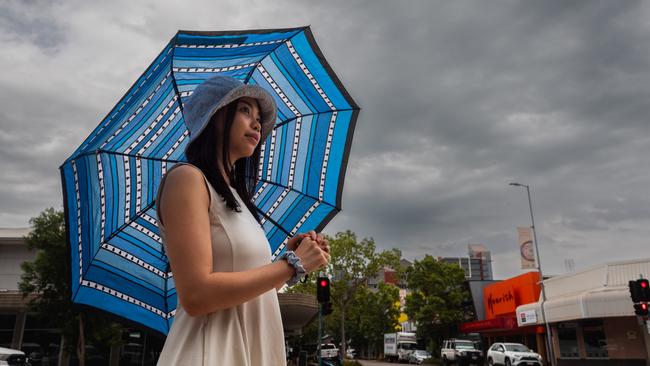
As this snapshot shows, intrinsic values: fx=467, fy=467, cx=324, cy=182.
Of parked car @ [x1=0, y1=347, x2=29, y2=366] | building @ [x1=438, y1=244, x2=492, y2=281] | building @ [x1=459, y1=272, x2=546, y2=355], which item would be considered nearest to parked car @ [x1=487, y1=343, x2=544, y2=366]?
building @ [x1=459, y1=272, x2=546, y2=355]

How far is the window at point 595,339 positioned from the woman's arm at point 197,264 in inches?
1174

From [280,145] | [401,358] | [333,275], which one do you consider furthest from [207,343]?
[401,358]

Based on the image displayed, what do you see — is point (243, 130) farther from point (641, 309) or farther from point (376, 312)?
point (376, 312)

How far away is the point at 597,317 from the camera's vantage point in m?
24.6

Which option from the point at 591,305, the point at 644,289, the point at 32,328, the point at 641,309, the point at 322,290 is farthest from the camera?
the point at 32,328

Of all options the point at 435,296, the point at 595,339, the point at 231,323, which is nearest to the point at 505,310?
the point at 435,296

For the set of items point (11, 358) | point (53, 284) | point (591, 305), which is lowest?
point (11, 358)

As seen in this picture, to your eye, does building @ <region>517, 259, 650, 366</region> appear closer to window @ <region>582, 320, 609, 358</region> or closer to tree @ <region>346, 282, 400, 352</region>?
window @ <region>582, 320, 609, 358</region>

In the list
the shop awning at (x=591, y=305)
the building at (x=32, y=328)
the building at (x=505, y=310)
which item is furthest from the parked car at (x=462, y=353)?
the building at (x=32, y=328)

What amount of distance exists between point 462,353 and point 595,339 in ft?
25.1

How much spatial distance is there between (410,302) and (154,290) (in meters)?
42.2

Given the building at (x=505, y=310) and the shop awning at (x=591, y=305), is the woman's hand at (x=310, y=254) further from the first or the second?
the building at (x=505, y=310)

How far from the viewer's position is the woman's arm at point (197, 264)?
4.05ft

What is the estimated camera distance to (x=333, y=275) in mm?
43969
